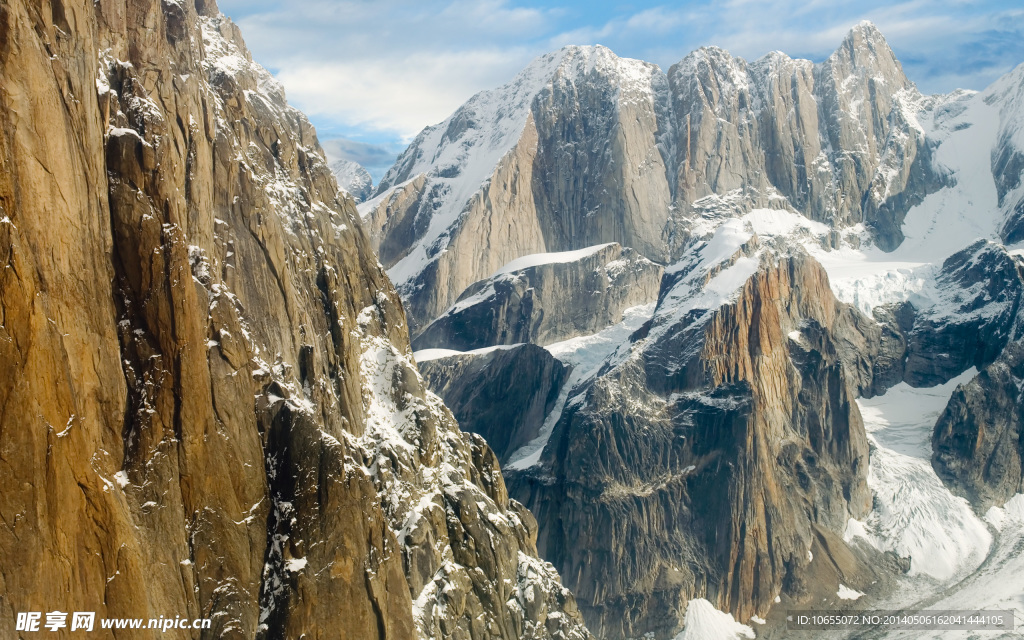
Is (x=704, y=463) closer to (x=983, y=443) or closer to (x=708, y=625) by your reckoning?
(x=708, y=625)

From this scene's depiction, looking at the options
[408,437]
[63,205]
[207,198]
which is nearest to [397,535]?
[408,437]

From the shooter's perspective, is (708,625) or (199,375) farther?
(708,625)

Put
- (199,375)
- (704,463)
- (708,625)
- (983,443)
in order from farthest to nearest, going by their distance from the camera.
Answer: (983,443) → (704,463) → (708,625) → (199,375)

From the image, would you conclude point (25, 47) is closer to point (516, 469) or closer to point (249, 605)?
point (249, 605)

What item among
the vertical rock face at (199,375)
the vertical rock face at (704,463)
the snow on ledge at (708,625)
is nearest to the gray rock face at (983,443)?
the vertical rock face at (704,463)

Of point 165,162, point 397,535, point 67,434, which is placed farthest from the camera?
point 397,535

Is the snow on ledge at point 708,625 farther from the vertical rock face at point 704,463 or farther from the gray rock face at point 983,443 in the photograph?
the gray rock face at point 983,443

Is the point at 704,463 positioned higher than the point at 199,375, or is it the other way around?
the point at 199,375

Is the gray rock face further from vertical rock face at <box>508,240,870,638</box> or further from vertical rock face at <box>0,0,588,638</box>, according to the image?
vertical rock face at <box>0,0,588,638</box>

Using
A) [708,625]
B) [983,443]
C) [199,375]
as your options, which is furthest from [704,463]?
[199,375]
